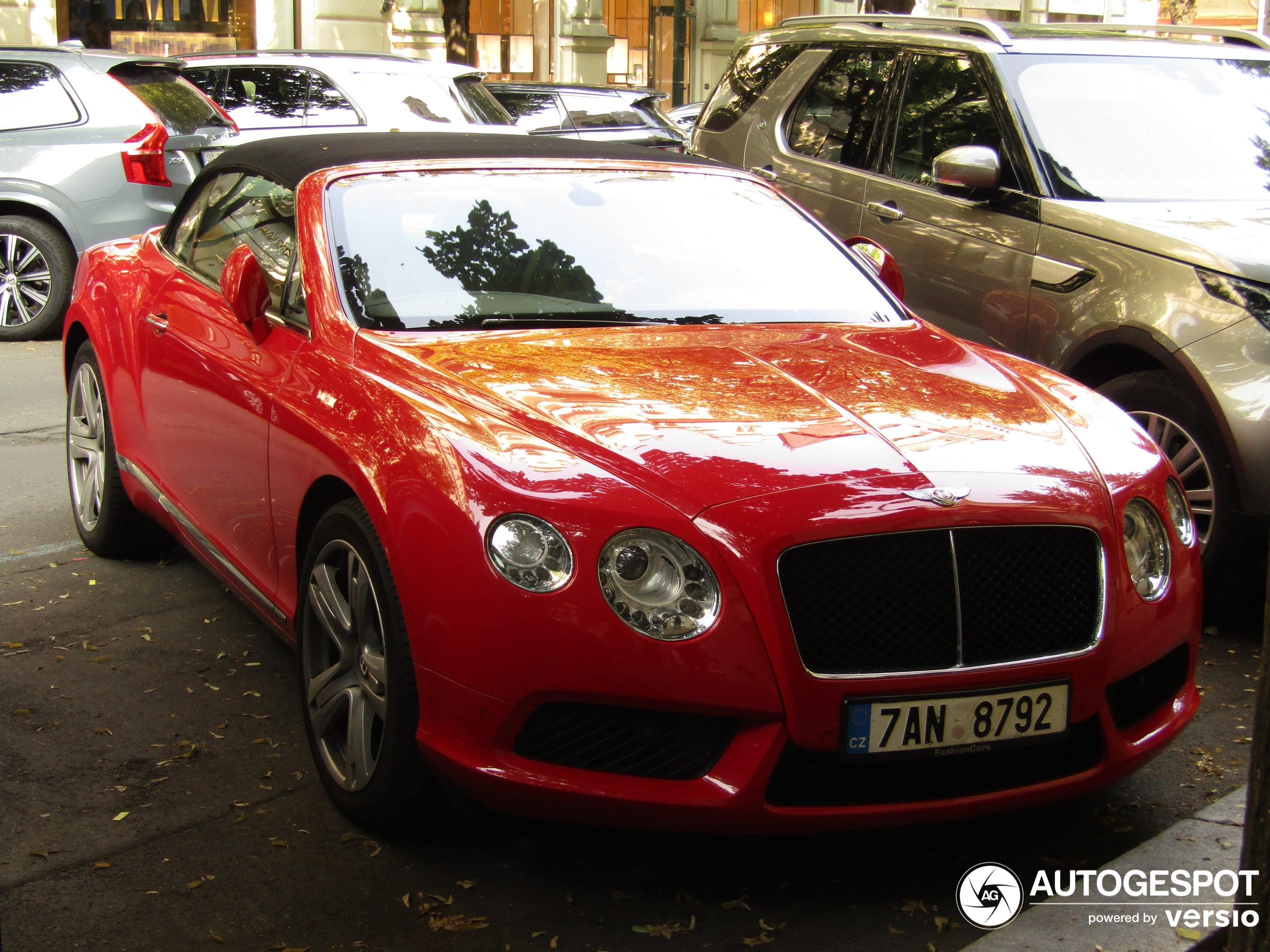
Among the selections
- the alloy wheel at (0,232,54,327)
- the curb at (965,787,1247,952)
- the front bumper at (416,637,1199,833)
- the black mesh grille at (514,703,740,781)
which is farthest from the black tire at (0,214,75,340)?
the curb at (965,787,1247,952)

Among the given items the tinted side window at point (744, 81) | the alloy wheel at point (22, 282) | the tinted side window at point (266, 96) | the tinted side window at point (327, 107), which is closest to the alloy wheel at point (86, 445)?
the tinted side window at point (744, 81)

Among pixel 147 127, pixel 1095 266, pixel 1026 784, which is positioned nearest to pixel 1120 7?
pixel 147 127

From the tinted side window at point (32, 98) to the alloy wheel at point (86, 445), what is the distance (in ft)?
18.4

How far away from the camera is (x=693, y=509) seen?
9.93 feet

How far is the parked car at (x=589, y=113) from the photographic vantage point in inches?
620

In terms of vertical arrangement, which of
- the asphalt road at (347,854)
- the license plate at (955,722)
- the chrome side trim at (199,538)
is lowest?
the asphalt road at (347,854)

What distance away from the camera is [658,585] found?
2.99 metres

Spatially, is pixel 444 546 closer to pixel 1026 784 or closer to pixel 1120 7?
pixel 1026 784

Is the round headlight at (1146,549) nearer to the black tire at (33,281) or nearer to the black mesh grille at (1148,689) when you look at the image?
the black mesh grille at (1148,689)

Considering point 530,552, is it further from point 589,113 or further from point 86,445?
→ point 589,113

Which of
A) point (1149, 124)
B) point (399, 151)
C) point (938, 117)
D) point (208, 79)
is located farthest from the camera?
point (208, 79)

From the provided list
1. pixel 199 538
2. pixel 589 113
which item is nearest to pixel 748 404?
pixel 199 538

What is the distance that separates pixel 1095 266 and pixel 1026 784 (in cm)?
282

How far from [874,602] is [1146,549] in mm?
823
